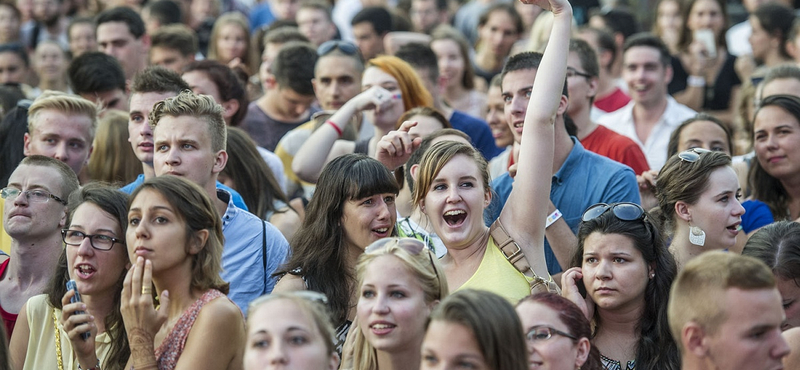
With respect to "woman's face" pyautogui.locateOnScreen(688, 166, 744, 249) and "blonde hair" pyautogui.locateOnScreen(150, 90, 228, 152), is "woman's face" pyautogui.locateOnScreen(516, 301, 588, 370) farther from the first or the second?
"blonde hair" pyautogui.locateOnScreen(150, 90, 228, 152)

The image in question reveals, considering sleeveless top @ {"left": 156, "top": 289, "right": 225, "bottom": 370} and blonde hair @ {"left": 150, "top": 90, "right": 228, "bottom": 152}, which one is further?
blonde hair @ {"left": 150, "top": 90, "right": 228, "bottom": 152}

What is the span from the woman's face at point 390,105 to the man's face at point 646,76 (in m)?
2.01

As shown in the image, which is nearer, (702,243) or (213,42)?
(702,243)

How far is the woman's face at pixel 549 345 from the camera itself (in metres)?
3.95

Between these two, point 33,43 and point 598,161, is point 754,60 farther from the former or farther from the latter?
point 33,43

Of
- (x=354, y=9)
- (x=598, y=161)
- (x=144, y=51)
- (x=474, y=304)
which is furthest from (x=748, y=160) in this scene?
(x=354, y=9)

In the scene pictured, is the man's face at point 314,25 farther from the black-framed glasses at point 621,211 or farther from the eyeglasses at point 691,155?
the black-framed glasses at point 621,211

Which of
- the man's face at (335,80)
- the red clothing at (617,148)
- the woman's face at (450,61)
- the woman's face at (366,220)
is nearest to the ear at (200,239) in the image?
the woman's face at (366,220)

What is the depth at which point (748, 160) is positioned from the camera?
6.81m

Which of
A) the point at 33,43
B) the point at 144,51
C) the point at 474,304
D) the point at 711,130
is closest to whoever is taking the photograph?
the point at 474,304

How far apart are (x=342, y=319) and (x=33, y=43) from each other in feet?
28.3

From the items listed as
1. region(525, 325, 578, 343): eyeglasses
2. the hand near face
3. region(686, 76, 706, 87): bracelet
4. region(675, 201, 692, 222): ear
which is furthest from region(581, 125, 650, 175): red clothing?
region(686, 76, 706, 87): bracelet

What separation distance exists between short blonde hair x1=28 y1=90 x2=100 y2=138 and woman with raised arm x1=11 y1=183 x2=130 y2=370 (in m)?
1.65

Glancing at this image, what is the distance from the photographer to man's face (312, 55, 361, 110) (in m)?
7.86
